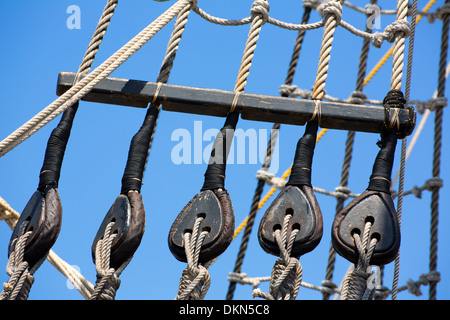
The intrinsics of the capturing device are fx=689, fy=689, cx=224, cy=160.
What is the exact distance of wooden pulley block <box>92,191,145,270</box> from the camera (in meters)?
1.75

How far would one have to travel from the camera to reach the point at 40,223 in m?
1.76

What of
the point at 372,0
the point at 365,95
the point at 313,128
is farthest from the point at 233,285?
the point at 313,128

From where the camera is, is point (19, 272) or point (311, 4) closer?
point (19, 272)

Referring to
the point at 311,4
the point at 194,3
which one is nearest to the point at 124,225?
the point at 194,3

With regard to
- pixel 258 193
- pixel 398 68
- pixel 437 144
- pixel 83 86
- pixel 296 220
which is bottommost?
pixel 296 220

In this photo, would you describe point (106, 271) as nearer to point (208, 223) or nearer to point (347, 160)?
point (208, 223)

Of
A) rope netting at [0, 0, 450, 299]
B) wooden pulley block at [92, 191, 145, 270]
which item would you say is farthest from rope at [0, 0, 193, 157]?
wooden pulley block at [92, 191, 145, 270]

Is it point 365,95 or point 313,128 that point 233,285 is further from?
point 313,128

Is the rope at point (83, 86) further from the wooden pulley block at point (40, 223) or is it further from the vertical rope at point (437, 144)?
the vertical rope at point (437, 144)

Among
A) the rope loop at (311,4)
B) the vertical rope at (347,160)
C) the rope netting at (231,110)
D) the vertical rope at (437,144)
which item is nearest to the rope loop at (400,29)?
the rope netting at (231,110)

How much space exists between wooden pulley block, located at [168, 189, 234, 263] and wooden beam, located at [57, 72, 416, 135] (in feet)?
0.91

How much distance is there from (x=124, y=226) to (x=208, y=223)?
215 mm

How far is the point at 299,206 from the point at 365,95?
3385 mm

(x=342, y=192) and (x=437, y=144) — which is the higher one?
(x=437, y=144)
